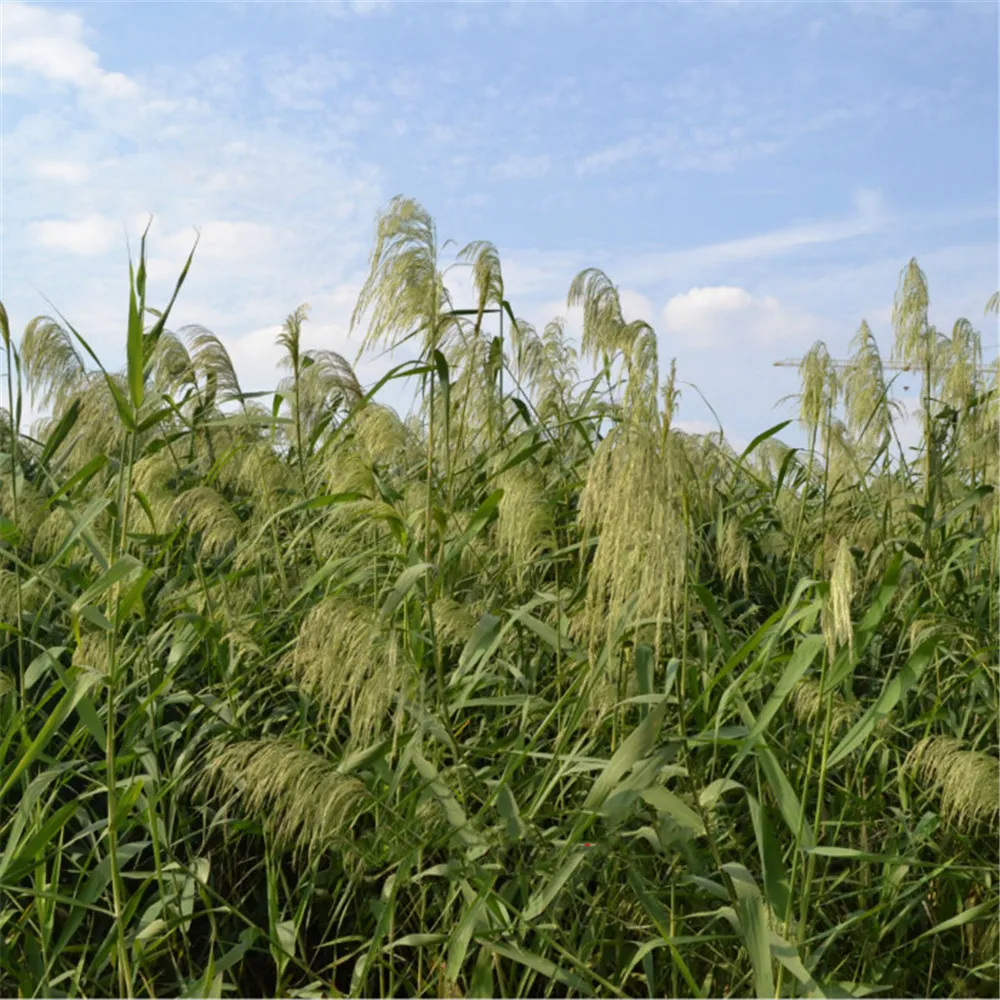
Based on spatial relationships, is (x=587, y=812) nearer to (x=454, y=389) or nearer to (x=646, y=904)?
(x=646, y=904)

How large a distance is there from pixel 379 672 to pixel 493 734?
789 mm

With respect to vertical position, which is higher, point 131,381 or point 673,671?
point 131,381

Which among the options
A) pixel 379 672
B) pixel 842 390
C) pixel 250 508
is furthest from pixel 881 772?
pixel 250 508

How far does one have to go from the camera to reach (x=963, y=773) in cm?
256

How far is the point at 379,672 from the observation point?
2154 mm

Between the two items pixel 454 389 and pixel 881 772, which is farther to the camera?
pixel 454 389

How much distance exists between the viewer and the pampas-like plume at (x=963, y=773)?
8.36ft

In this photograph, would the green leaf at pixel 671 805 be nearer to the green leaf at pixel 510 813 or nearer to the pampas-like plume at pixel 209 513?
the green leaf at pixel 510 813

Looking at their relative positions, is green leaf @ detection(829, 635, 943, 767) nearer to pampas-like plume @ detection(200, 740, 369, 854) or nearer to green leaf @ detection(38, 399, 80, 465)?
pampas-like plume @ detection(200, 740, 369, 854)

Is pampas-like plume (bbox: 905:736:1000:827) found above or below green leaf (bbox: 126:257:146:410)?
below

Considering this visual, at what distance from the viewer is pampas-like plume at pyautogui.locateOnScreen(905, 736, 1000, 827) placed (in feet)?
8.36

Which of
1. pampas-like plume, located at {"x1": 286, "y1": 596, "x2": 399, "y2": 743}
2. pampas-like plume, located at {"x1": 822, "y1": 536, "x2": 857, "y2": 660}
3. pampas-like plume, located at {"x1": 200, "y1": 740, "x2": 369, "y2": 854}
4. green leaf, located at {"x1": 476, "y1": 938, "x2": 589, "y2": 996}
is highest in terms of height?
pampas-like plume, located at {"x1": 822, "y1": 536, "x2": 857, "y2": 660}

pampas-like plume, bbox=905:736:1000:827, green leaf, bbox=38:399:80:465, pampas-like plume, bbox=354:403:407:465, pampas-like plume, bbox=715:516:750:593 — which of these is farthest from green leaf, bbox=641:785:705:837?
green leaf, bbox=38:399:80:465

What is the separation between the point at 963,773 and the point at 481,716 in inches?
44.0
